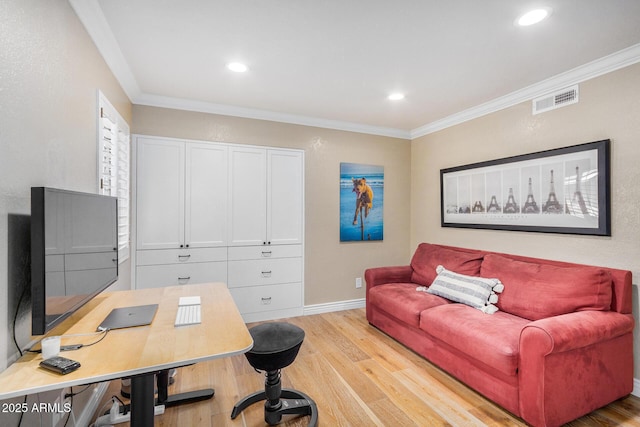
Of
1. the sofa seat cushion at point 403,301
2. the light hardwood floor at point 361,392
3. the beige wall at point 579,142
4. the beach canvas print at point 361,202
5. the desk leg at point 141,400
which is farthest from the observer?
the beach canvas print at point 361,202

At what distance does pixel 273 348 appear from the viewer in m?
1.85

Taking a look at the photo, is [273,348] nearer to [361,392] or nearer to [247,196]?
[361,392]

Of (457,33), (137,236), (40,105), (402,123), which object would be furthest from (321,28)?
(137,236)

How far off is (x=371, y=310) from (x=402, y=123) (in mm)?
2457

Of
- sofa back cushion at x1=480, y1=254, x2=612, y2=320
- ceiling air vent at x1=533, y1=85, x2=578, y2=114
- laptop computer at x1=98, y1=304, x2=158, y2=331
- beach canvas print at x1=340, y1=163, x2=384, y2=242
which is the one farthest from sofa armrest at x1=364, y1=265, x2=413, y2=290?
laptop computer at x1=98, y1=304, x2=158, y2=331

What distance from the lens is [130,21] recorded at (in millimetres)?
1958

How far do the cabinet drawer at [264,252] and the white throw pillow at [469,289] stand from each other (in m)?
1.63

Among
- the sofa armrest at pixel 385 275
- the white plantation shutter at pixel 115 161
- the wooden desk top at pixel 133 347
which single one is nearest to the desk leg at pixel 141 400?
the wooden desk top at pixel 133 347

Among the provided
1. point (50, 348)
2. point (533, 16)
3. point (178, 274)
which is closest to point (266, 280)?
point (178, 274)

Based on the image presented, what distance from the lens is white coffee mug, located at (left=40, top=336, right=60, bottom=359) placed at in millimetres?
1135

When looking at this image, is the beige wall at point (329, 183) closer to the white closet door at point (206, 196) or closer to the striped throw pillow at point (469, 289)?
the white closet door at point (206, 196)

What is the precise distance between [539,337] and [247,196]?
293cm

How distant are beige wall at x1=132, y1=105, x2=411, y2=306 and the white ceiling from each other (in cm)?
29

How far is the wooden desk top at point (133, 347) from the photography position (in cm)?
102
